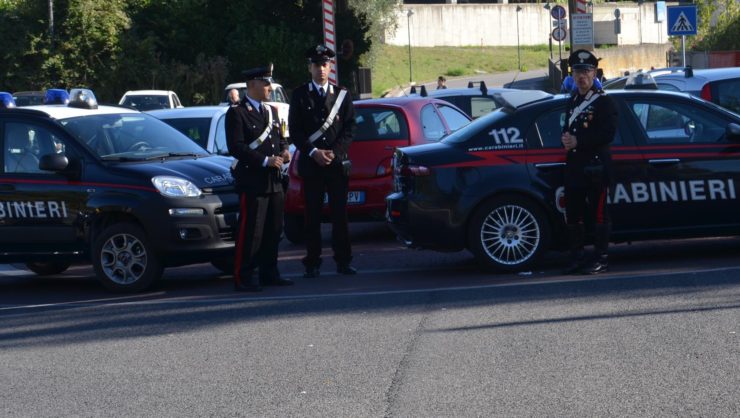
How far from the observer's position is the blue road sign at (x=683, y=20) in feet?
81.1

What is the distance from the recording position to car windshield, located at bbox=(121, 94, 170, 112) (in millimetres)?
35281

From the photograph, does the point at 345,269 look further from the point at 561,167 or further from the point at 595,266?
the point at 595,266

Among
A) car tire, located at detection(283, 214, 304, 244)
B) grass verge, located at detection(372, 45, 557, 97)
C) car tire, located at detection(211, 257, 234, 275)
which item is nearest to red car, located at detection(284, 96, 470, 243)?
car tire, located at detection(283, 214, 304, 244)

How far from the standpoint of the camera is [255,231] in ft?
34.6

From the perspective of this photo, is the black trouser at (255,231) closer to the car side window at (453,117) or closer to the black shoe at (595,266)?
the black shoe at (595,266)

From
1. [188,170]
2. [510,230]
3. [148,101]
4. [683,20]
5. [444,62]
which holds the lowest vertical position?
[510,230]

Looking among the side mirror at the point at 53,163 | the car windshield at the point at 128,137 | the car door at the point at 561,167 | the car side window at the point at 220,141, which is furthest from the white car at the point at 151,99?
the car door at the point at 561,167

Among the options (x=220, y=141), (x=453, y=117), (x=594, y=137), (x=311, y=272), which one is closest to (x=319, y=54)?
(x=311, y=272)

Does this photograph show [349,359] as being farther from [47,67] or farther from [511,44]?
[511,44]

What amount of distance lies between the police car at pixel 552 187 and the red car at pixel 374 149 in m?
2.52

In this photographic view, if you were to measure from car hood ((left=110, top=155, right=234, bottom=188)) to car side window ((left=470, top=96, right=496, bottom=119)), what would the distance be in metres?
8.63

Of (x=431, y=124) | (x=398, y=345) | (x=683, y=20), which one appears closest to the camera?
(x=398, y=345)

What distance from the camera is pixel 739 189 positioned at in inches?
420

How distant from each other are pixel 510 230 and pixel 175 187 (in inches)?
118
